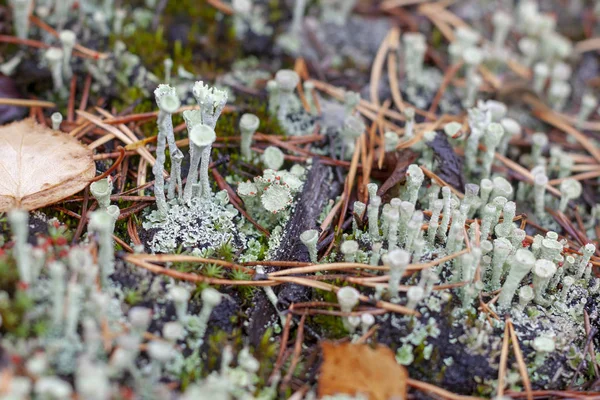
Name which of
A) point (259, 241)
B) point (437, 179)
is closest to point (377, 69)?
point (437, 179)

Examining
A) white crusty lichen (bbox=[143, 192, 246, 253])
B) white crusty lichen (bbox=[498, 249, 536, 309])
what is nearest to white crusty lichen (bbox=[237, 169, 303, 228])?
white crusty lichen (bbox=[143, 192, 246, 253])

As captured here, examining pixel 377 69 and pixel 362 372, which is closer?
pixel 362 372

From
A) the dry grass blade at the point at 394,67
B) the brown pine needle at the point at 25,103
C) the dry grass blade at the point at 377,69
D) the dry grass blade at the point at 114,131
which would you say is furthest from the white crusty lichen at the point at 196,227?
the dry grass blade at the point at 394,67

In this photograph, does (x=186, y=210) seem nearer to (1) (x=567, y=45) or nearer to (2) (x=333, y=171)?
(2) (x=333, y=171)

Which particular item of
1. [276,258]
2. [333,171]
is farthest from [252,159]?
[276,258]

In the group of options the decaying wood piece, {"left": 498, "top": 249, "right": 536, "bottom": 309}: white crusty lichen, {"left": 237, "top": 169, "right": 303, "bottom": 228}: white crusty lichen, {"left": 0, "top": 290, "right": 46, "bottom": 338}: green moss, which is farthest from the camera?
{"left": 237, "top": 169, "right": 303, "bottom": 228}: white crusty lichen

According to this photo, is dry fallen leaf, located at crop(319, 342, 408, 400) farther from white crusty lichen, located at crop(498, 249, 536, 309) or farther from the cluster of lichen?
white crusty lichen, located at crop(498, 249, 536, 309)

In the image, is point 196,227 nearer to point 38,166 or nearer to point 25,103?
point 38,166

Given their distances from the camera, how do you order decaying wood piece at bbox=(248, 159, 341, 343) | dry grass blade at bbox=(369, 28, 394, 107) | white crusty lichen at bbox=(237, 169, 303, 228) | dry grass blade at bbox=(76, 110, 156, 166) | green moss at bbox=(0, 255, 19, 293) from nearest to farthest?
green moss at bbox=(0, 255, 19, 293)
decaying wood piece at bbox=(248, 159, 341, 343)
white crusty lichen at bbox=(237, 169, 303, 228)
dry grass blade at bbox=(76, 110, 156, 166)
dry grass blade at bbox=(369, 28, 394, 107)
